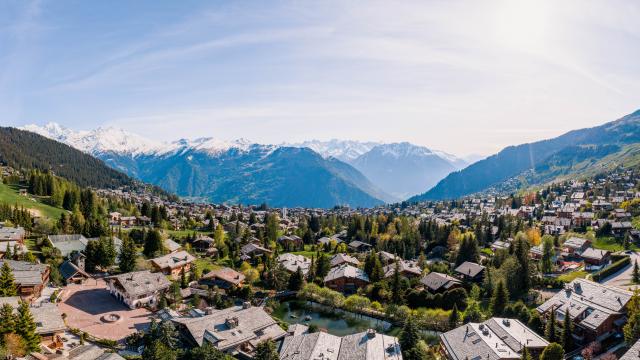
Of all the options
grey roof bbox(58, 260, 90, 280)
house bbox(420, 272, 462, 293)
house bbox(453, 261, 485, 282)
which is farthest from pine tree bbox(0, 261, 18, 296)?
house bbox(453, 261, 485, 282)

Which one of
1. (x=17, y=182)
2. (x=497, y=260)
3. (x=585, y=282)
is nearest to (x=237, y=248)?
(x=497, y=260)

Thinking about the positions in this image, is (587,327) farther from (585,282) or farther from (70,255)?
(70,255)

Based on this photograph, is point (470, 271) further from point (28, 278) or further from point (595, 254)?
point (28, 278)

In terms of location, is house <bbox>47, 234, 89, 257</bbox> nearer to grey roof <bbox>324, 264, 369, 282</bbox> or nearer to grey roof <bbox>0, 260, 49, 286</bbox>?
grey roof <bbox>0, 260, 49, 286</bbox>

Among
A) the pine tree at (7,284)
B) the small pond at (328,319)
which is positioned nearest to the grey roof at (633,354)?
Answer: the small pond at (328,319)

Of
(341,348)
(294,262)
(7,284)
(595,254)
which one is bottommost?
(294,262)

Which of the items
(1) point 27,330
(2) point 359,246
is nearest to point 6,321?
(1) point 27,330
